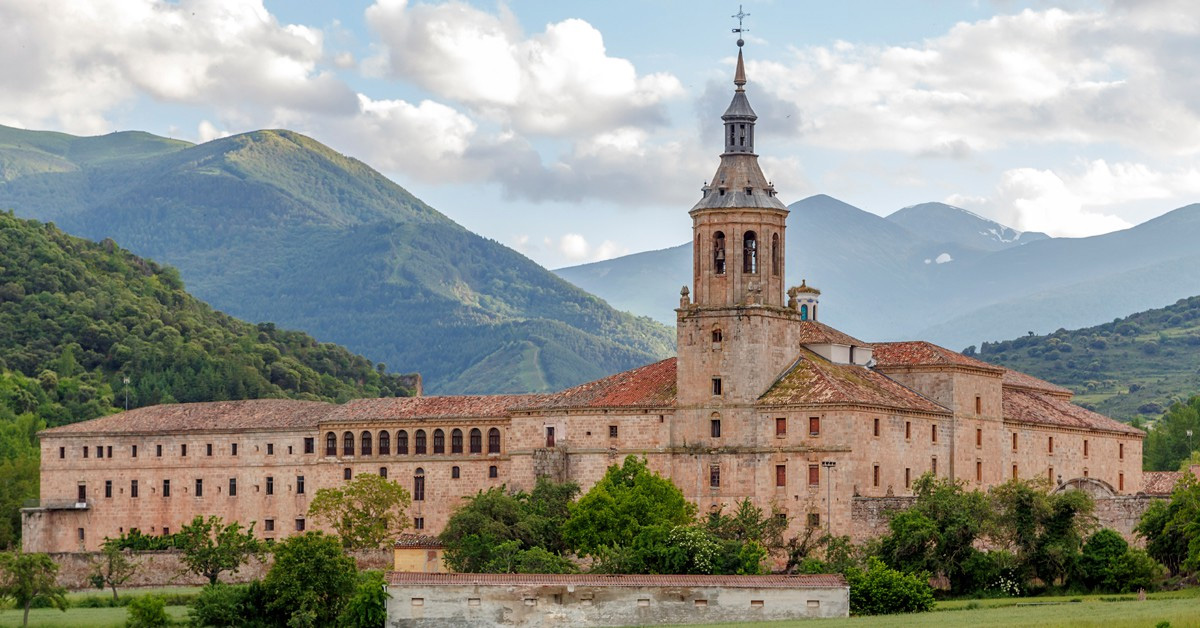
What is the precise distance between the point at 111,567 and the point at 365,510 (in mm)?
11751

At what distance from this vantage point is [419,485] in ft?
347

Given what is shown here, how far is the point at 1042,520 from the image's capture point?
A: 280 feet

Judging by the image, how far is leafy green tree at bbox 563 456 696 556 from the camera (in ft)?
291

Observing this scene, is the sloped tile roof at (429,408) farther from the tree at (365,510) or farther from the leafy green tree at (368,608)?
the leafy green tree at (368,608)

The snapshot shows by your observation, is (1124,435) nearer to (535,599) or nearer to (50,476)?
(535,599)

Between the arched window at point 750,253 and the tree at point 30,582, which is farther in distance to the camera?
the arched window at point 750,253

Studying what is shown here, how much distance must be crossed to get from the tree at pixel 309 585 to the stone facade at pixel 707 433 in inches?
748

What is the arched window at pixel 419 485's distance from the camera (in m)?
106

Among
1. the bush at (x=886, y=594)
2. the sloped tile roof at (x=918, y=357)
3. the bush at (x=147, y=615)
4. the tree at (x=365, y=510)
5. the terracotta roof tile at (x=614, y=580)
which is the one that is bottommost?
the bush at (x=147, y=615)

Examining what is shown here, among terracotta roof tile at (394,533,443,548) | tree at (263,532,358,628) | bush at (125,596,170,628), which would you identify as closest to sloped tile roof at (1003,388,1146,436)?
terracotta roof tile at (394,533,443,548)

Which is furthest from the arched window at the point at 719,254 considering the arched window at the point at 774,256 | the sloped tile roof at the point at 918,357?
the sloped tile roof at the point at 918,357

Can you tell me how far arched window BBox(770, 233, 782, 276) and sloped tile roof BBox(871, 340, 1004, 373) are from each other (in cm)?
739

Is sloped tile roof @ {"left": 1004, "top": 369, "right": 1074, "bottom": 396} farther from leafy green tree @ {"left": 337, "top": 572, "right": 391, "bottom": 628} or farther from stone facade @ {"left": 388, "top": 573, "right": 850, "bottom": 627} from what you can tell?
leafy green tree @ {"left": 337, "top": 572, "right": 391, "bottom": 628}

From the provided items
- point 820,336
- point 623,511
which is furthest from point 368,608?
point 820,336
